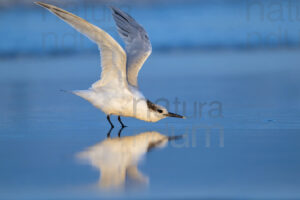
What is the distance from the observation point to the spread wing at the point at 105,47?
243 inches

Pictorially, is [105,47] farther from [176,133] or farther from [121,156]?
[121,156]

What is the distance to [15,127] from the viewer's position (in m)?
6.59

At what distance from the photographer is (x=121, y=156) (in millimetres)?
5199

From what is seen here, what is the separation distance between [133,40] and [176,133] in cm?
199

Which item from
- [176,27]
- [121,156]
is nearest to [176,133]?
[121,156]

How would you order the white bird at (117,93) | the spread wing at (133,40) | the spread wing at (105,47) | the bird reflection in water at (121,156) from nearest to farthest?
1. the bird reflection in water at (121,156)
2. the spread wing at (105,47)
3. the white bird at (117,93)
4. the spread wing at (133,40)

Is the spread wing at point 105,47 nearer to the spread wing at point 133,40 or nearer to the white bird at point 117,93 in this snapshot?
the white bird at point 117,93

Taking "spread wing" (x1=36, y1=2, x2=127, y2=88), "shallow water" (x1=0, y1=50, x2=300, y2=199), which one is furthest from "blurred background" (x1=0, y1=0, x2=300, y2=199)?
"spread wing" (x1=36, y1=2, x2=127, y2=88)

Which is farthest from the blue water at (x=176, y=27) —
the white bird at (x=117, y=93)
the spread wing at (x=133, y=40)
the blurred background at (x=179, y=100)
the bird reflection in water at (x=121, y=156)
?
the bird reflection in water at (x=121, y=156)

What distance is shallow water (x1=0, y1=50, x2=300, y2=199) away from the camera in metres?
4.18

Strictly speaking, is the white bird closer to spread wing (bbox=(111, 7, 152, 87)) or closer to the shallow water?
the shallow water

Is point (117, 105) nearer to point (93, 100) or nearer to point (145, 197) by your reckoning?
point (93, 100)

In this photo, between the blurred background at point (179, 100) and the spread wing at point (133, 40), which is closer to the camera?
the blurred background at point (179, 100)

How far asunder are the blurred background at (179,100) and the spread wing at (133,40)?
83 centimetres
